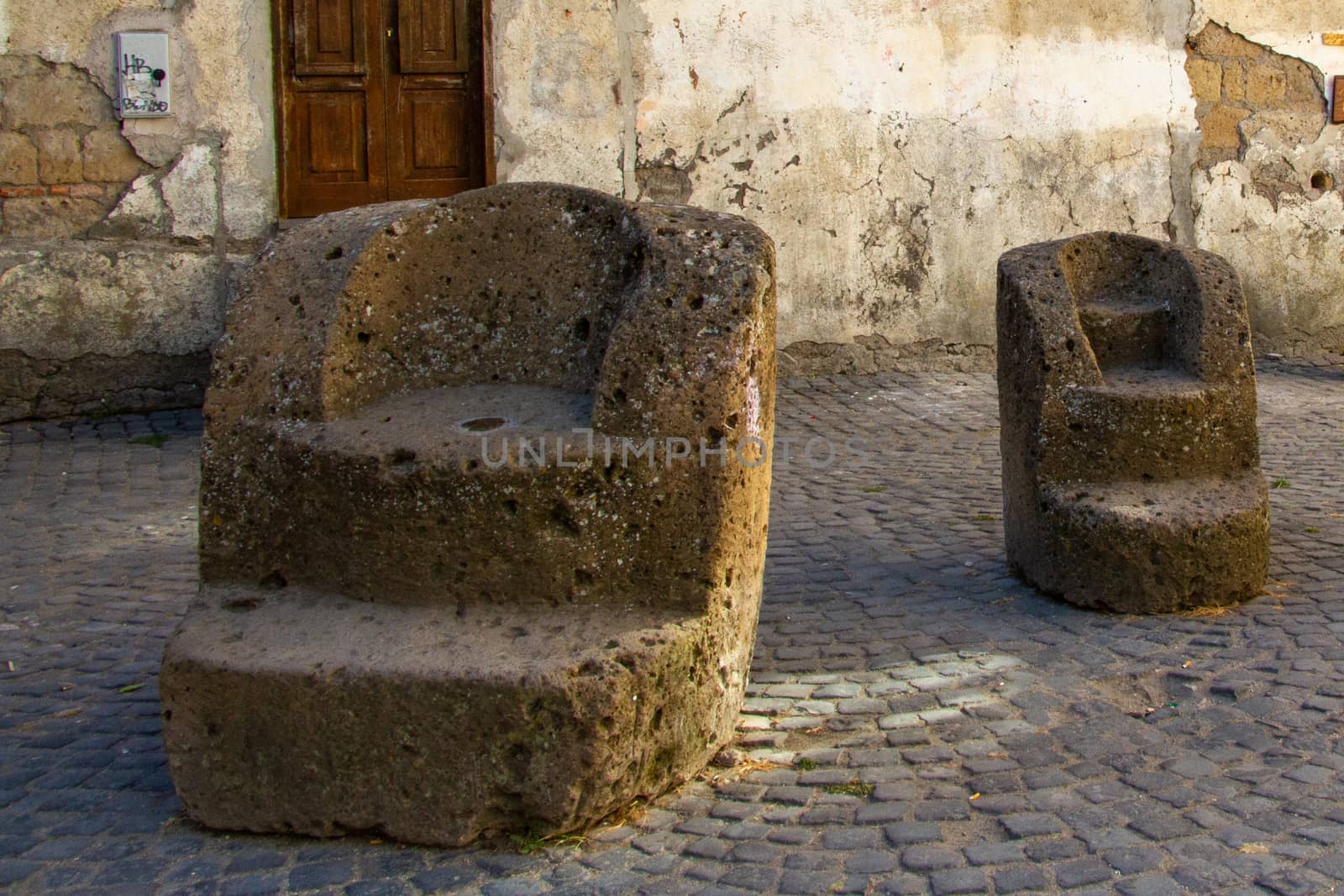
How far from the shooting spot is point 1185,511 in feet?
14.8

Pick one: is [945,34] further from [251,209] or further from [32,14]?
[32,14]

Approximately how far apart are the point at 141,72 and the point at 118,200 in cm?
70

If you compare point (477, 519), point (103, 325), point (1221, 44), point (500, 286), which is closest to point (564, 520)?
point (477, 519)

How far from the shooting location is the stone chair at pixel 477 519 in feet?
9.86

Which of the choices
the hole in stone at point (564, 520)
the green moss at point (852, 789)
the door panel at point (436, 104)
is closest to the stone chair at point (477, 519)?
the hole in stone at point (564, 520)

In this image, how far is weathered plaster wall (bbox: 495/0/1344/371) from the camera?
865 cm

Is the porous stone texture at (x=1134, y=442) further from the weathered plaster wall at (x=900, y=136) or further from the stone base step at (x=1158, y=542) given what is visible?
the weathered plaster wall at (x=900, y=136)

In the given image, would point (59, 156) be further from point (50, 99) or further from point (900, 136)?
point (900, 136)

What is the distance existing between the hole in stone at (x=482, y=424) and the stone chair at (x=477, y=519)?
0.6 inches

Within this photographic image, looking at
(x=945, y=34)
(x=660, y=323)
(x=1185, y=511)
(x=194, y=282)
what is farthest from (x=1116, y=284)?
(x=194, y=282)

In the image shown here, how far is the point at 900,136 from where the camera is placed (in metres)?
9.17

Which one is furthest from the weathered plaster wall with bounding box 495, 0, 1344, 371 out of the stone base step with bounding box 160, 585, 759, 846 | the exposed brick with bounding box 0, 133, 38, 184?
the stone base step with bounding box 160, 585, 759, 846

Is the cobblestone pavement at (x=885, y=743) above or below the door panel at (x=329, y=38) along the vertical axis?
below

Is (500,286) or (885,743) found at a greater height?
(500,286)
